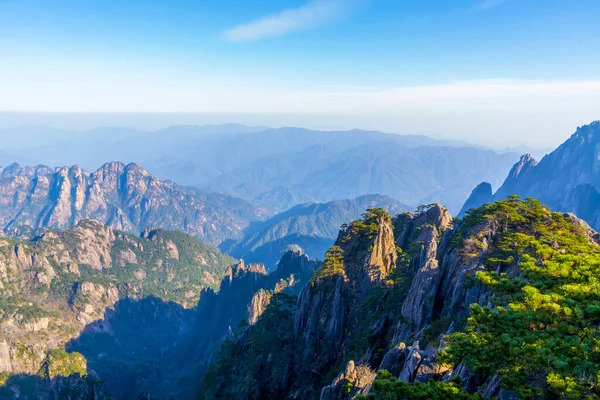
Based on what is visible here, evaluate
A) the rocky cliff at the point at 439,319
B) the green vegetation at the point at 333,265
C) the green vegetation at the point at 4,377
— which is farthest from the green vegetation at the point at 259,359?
the green vegetation at the point at 4,377

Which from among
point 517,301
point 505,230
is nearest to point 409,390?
point 517,301

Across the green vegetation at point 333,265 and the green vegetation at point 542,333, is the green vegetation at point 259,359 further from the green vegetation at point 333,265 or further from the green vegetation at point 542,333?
the green vegetation at point 542,333

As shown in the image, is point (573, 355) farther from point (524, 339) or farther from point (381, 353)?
point (381, 353)

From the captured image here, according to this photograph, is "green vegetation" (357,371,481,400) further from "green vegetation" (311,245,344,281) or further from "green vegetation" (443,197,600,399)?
"green vegetation" (311,245,344,281)

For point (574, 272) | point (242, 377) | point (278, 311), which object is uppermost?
point (574, 272)

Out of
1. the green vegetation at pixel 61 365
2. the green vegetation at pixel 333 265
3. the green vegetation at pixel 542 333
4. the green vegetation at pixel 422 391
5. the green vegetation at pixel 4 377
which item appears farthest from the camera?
the green vegetation at pixel 61 365

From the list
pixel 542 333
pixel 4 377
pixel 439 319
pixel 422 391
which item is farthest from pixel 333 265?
pixel 4 377
